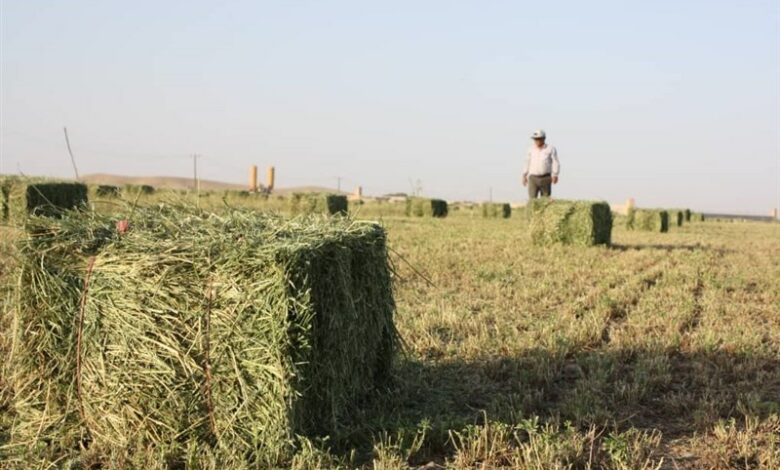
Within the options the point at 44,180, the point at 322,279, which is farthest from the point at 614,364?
the point at 44,180

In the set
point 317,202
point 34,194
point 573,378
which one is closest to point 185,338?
point 573,378

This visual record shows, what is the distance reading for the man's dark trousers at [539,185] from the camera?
14.7 m

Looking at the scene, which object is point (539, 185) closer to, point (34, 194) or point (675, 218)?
point (34, 194)

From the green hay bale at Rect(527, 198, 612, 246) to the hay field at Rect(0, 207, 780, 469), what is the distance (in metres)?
4.63

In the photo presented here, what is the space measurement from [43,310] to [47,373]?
1.09 ft

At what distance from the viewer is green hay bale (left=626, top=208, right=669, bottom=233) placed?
26047 millimetres

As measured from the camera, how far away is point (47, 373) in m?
3.76

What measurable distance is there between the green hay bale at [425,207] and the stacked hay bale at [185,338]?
2727 centimetres

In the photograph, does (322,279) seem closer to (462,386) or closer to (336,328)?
(336,328)

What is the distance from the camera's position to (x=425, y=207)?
3128 centimetres

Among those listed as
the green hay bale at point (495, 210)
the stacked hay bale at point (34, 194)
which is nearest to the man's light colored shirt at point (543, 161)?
the stacked hay bale at point (34, 194)

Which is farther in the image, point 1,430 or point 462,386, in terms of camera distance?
point 462,386

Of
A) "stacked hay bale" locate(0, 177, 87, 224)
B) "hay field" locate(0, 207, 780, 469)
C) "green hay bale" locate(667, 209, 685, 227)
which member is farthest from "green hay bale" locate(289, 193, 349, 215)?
"green hay bale" locate(667, 209, 685, 227)

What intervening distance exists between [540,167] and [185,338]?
1184cm
